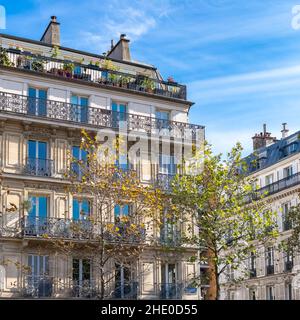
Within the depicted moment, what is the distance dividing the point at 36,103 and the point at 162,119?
6438mm

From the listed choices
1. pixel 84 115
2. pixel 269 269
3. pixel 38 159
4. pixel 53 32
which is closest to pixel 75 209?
pixel 38 159

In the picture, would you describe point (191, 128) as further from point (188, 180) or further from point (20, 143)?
point (20, 143)

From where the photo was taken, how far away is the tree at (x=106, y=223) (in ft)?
85.0

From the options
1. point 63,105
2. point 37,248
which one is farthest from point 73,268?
point 63,105

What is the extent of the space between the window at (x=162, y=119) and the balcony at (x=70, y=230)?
18.8 ft

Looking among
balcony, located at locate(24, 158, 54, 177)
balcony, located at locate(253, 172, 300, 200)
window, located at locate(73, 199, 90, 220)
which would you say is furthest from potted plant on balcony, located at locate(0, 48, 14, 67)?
balcony, located at locate(253, 172, 300, 200)

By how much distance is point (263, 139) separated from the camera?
5459 cm

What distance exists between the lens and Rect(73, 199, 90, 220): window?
2869cm

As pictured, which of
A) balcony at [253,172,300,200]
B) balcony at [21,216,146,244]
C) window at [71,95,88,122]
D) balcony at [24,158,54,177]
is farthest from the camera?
balcony at [253,172,300,200]

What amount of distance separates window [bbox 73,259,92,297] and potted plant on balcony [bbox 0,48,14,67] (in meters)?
8.79

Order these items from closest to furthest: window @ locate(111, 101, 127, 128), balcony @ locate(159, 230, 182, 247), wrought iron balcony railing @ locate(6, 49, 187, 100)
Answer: wrought iron balcony railing @ locate(6, 49, 187, 100)
balcony @ locate(159, 230, 182, 247)
window @ locate(111, 101, 127, 128)

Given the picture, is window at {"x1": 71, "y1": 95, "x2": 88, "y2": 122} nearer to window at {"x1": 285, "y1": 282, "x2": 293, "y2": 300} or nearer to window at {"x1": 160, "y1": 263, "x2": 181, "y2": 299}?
window at {"x1": 160, "y1": 263, "x2": 181, "y2": 299}
